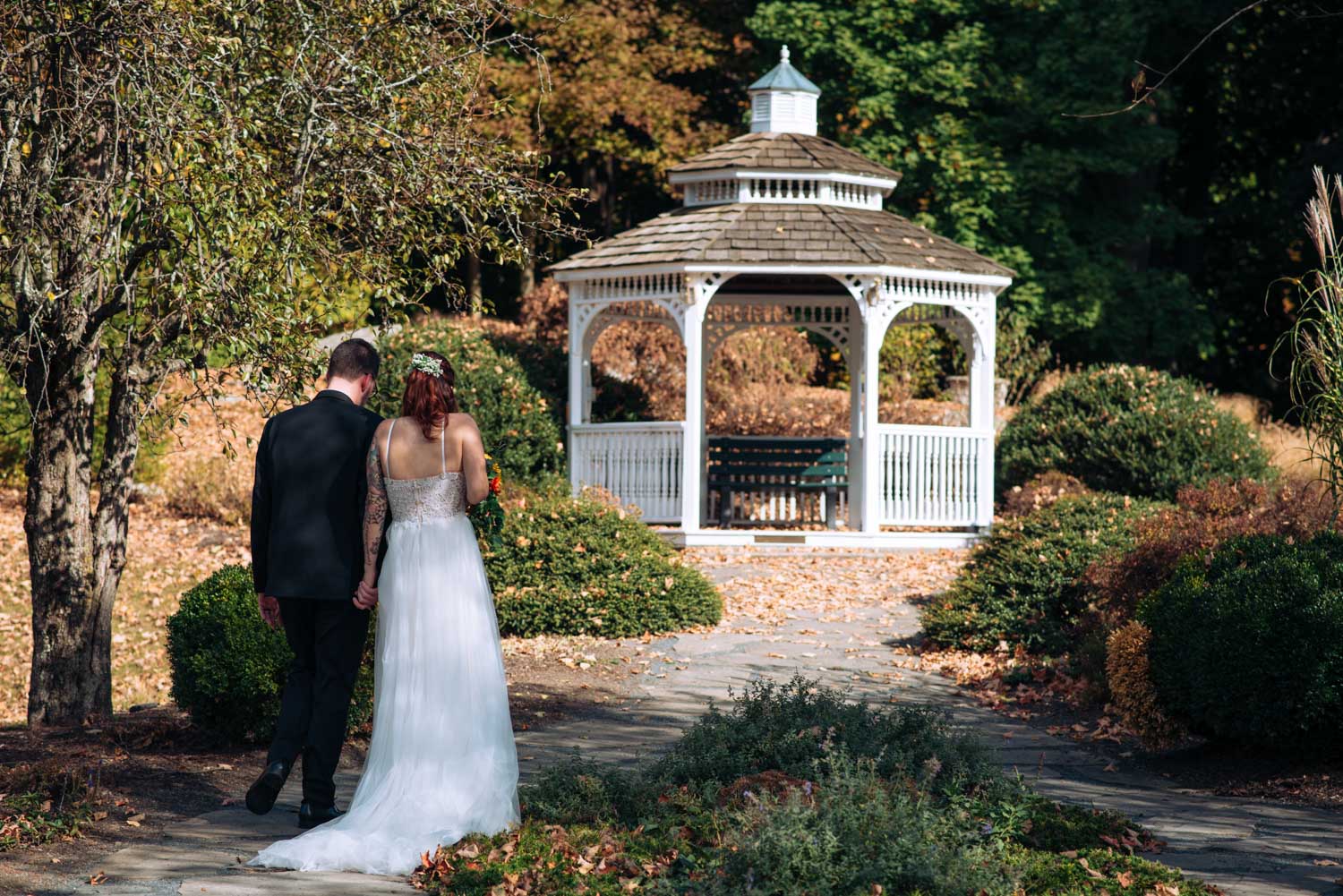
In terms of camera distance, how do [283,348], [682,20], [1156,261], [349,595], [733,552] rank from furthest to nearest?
1. [1156,261]
2. [682,20]
3. [733,552]
4. [283,348]
5. [349,595]

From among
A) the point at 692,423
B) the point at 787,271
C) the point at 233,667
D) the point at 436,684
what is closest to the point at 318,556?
the point at 436,684

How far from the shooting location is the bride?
225 inches

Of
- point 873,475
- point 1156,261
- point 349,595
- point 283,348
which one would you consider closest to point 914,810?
point 349,595

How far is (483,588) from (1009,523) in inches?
235

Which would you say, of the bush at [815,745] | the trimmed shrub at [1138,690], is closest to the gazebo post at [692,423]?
the trimmed shrub at [1138,690]

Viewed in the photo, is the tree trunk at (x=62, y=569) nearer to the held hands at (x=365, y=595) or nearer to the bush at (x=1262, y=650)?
the held hands at (x=365, y=595)

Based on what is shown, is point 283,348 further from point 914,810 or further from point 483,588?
point 914,810

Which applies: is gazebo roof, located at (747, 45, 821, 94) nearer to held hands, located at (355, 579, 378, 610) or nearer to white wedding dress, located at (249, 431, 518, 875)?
white wedding dress, located at (249, 431, 518, 875)

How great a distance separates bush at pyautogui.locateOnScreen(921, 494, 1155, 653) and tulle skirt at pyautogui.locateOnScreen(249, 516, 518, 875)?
17.5ft

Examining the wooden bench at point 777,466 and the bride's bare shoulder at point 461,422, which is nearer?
the bride's bare shoulder at point 461,422

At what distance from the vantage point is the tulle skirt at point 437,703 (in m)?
5.66

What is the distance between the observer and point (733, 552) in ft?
50.8

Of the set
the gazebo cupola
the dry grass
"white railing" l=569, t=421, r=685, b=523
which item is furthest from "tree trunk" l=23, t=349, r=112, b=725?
the gazebo cupola

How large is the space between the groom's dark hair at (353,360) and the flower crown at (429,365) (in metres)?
0.25
